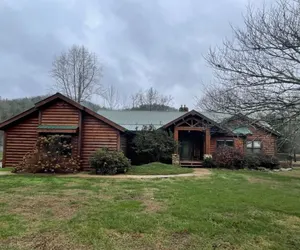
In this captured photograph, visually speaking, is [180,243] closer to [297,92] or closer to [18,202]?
[297,92]

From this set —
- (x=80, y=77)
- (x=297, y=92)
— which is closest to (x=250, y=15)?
(x=297, y=92)

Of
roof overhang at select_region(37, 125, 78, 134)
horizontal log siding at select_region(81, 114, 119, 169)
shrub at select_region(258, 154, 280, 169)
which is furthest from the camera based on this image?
shrub at select_region(258, 154, 280, 169)

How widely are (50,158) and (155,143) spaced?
22.8 feet

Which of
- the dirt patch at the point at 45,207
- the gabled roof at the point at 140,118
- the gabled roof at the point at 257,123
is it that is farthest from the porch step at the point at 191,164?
the gabled roof at the point at 257,123

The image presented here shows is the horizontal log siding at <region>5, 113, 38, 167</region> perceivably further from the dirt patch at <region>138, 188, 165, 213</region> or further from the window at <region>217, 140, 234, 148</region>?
the window at <region>217, 140, 234, 148</region>

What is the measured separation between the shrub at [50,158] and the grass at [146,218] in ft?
17.5

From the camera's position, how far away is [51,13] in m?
16.4

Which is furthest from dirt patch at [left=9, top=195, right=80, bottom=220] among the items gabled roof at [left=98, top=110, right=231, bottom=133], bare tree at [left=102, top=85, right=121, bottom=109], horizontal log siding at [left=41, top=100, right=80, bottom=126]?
bare tree at [left=102, top=85, right=121, bottom=109]

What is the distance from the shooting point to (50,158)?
1595 centimetres

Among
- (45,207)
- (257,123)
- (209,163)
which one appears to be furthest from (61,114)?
(257,123)

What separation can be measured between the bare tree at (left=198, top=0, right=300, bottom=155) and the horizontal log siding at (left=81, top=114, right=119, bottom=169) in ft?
39.8

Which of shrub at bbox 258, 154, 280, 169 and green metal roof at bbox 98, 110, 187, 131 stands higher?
green metal roof at bbox 98, 110, 187, 131

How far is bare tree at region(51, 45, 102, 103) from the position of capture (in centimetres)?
3847

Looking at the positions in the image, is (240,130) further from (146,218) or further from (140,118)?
(140,118)
